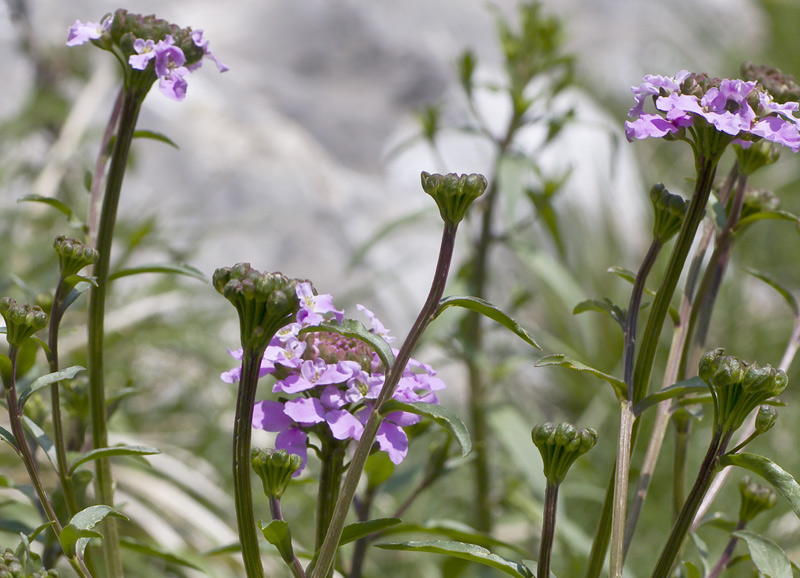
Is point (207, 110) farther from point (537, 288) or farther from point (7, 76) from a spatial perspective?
point (537, 288)

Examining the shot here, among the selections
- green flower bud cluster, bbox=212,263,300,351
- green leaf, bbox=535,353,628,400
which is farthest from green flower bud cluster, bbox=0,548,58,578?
green leaf, bbox=535,353,628,400

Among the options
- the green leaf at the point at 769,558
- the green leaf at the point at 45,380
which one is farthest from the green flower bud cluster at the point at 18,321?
the green leaf at the point at 769,558

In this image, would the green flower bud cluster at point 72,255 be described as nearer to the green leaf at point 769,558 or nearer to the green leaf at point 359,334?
the green leaf at point 359,334

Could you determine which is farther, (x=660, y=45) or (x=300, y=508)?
(x=660, y=45)

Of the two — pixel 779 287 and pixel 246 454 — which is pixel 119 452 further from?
pixel 779 287

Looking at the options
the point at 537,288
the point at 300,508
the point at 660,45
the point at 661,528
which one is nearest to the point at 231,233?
the point at 300,508

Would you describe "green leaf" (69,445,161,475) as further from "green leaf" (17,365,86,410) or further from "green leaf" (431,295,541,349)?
"green leaf" (431,295,541,349)
